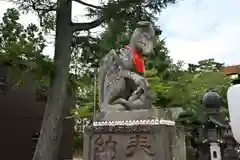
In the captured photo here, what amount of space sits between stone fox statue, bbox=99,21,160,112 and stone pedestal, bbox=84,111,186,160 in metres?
0.22

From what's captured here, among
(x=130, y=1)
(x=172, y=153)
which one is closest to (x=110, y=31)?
(x=130, y=1)

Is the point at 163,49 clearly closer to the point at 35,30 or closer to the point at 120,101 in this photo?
the point at 35,30

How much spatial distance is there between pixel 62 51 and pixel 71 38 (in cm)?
53

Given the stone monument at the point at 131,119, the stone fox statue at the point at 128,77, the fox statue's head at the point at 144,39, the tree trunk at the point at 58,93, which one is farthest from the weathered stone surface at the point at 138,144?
the tree trunk at the point at 58,93

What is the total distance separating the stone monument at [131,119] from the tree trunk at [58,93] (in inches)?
152

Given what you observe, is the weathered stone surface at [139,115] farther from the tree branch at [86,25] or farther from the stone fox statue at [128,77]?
the tree branch at [86,25]

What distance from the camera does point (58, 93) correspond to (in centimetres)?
790

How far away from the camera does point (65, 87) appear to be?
316 inches

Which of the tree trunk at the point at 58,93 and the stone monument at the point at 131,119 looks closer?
the stone monument at the point at 131,119

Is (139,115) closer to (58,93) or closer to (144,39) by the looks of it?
(144,39)

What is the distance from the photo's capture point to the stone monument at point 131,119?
3.48 metres

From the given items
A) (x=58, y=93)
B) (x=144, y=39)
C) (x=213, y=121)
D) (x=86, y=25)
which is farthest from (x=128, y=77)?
(x=86, y=25)

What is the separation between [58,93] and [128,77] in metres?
4.34

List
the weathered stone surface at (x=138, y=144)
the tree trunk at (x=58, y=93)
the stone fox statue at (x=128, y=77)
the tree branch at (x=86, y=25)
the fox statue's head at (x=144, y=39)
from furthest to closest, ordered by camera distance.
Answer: the tree branch at (x=86, y=25) < the tree trunk at (x=58, y=93) < the fox statue's head at (x=144, y=39) < the stone fox statue at (x=128, y=77) < the weathered stone surface at (x=138, y=144)
